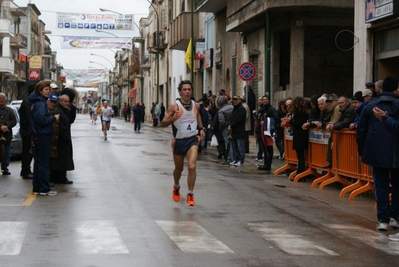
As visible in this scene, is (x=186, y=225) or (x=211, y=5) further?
(x=211, y=5)

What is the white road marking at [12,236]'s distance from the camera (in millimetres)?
7957

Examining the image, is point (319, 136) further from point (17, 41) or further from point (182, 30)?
point (17, 41)

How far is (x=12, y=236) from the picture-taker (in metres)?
8.81

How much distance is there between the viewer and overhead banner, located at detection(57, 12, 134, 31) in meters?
55.1

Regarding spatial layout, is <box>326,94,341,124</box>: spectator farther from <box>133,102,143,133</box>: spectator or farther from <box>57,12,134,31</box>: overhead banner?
<box>57,12,134,31</box>: overhead banner

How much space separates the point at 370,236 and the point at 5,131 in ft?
30.9

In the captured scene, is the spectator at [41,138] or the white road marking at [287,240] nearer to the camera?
the white road marking at [287,240]

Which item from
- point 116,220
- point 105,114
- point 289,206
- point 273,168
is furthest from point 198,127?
point 105,114

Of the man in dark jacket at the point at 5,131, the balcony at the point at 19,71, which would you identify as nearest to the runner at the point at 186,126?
the man in dark jacket at the point at 5,131

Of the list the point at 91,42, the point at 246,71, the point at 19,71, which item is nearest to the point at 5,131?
the point at 246,71

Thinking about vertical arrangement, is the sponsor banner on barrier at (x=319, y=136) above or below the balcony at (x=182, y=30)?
below

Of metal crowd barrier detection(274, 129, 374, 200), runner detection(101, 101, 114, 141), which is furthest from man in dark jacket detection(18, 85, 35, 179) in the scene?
runner detection(101, 101, 114, 141)

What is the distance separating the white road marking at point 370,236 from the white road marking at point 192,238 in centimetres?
175

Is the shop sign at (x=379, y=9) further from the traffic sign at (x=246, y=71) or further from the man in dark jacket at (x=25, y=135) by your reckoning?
the man in dark jacket at (x=25, y=135)
